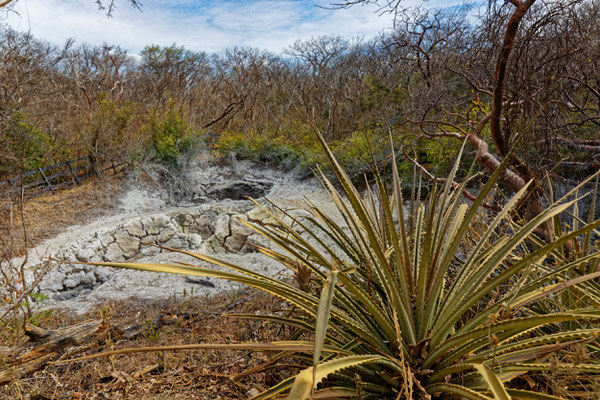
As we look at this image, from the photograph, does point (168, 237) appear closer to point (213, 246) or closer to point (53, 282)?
point (213, 246)

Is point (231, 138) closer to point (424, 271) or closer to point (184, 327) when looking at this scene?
point (184, 327)

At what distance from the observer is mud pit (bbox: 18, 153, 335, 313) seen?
5.42 metres

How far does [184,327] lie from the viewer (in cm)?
323

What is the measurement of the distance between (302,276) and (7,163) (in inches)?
380

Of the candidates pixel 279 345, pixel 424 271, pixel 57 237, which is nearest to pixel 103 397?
pixel 279 345

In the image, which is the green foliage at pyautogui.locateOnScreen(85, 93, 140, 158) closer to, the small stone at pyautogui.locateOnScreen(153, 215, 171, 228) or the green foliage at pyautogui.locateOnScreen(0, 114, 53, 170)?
the green foliage at pyautogui.locateOnScreen(0, 114, 53, 170)

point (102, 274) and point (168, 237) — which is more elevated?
point (168, 237)

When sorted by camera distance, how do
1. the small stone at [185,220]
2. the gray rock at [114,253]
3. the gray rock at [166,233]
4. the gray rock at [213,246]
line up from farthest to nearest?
the small stone at [185,220], the gray rock at [166,233], the gray rock at [213,246], the gray rock at [114,253]

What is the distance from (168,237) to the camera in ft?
25.1

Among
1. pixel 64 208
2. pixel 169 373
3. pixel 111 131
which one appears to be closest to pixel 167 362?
pixel 169 373

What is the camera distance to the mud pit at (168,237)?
17.8ft

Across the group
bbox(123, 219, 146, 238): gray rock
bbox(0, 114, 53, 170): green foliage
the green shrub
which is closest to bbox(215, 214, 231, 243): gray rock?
bbox(123, 219, 146, 238): gray rock

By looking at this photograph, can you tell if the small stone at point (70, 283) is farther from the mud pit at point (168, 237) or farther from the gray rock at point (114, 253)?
the gray rock at point (114, 253)

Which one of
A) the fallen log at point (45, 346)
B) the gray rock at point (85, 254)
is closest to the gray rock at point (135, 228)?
the gray rock at point (85, 254)
